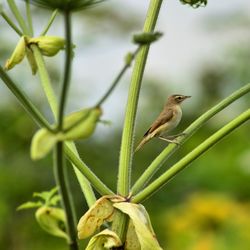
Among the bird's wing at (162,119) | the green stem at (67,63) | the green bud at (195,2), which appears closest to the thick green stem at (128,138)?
the green bud at (195,2)

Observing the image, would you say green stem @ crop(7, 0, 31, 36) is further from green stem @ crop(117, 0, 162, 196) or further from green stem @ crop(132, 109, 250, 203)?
green stem @ crop(132, 109, 250, 203)

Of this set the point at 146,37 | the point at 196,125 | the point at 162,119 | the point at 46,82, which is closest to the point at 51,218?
the point at 162,119

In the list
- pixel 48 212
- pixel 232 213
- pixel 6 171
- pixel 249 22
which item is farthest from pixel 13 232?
pixel 48 212

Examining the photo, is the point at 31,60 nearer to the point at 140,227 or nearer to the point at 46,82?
the point at 46,82

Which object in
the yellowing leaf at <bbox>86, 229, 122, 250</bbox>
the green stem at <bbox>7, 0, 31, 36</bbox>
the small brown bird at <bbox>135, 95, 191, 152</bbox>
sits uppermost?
the green stem at <bbox>7, 0, 31, 36</bbox>

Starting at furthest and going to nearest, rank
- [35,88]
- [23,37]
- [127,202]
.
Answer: [35,88] → [23,37] → [127,202]

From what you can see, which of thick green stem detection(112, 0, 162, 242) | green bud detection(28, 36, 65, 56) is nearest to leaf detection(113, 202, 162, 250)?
thick green stem detection(112, 0, 162, 242)

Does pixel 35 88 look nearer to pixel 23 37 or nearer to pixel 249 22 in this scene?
pixel 249 22
